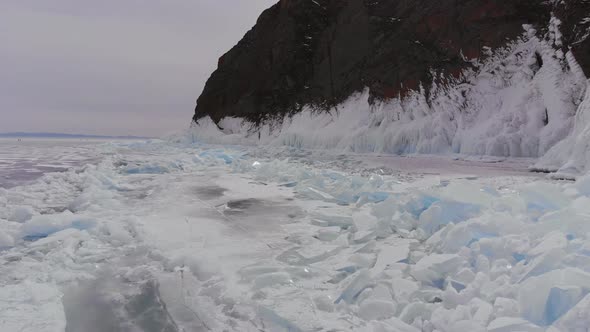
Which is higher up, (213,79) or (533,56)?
(213,79)

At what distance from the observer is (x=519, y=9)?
1372cm

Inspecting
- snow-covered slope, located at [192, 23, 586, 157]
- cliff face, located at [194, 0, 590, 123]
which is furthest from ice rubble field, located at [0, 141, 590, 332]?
cliff face, located at [194, 0, 590, 123]

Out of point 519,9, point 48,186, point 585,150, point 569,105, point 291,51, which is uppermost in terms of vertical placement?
point 291,51

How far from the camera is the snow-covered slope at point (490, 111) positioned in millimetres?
10320

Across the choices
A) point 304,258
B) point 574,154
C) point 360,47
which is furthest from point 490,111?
point 360,47

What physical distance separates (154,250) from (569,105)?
11551 millimetres

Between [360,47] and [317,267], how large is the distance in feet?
78.1

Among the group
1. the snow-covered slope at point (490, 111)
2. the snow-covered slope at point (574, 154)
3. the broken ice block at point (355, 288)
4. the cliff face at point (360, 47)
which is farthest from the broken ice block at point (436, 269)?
Answer: the cliff face at point (360, 47)

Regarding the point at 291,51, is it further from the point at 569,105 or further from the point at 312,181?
the point at 312,181

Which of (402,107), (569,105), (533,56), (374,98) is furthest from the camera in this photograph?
(374,98)

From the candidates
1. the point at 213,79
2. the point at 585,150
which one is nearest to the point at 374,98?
the point at 585,150

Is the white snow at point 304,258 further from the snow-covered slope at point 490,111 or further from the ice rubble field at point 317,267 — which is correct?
the snow-covered slope at point 490,111

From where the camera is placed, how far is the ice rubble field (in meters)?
1.87

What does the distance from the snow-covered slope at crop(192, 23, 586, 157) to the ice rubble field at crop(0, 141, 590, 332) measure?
28.9 ft
